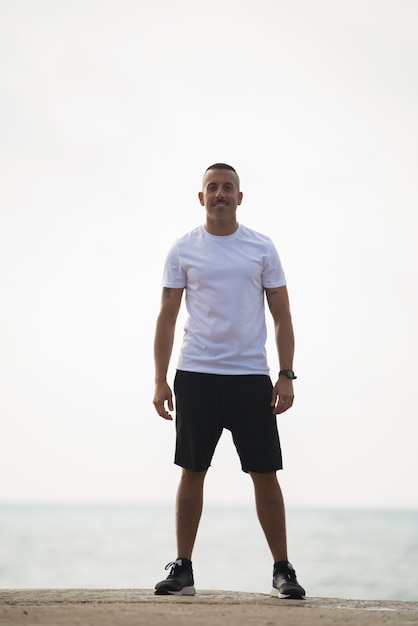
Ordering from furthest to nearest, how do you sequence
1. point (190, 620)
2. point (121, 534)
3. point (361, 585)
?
point (121, 534)
point (361, 585)
point (190, 620)

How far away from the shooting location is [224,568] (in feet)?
94.3

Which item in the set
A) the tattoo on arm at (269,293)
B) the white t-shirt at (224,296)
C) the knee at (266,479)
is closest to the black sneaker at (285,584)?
the knee at (266,479)

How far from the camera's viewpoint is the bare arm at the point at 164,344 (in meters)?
4.68

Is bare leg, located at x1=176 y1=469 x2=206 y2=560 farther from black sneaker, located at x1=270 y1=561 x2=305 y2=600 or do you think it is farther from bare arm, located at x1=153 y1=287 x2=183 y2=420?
black sneaker, located at x1=270 y1=561 x2=305 y2=600

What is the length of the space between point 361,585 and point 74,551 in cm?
1253

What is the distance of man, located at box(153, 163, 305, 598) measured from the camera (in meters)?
4.60

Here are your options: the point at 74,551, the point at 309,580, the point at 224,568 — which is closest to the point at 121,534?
the point at 74,551

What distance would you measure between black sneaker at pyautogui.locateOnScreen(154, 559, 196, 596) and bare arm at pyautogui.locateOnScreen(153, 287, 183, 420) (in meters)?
0.76

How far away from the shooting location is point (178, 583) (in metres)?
4.49

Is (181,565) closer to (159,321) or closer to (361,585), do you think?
(159,321)

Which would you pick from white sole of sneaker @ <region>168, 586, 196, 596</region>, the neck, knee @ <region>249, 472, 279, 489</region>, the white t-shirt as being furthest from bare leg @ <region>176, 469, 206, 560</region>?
the neck

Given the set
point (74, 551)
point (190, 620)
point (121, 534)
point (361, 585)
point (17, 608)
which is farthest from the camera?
point (121, 534)

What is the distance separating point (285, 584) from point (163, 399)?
112 centimetres

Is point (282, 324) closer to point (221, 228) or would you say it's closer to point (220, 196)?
point (221, 228)
